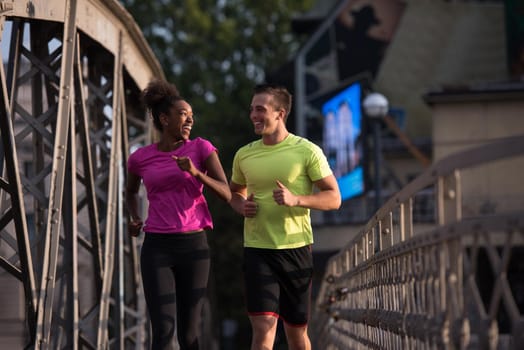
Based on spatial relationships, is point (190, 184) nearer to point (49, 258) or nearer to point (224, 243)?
point (49, 258)

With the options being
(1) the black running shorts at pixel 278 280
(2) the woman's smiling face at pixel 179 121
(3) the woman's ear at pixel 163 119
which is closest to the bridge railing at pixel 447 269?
(1) the black running shorts at pixel 278 280

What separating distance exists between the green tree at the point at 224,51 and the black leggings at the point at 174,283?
121 feet

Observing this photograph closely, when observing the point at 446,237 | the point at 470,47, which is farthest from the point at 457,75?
the point at 446,237

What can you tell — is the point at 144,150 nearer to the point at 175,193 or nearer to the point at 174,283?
the point at 175,193

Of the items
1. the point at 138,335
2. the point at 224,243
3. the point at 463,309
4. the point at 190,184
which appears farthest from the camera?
the point at 224,243

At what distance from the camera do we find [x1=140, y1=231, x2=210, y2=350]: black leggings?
7.42 m

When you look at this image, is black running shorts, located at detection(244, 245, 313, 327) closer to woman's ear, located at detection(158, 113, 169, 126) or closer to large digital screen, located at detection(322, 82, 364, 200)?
woman's ear, located at detection(158, 113, 169, 126)

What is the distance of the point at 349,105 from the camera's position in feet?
121

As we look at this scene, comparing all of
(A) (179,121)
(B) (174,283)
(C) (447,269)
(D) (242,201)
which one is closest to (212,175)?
(D) (242,201)

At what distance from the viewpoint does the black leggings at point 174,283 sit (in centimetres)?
742

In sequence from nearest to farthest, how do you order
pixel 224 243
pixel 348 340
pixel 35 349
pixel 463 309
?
pixel 463 309 < pixel 35 349 < pixel 348 340 < pixel 224 243

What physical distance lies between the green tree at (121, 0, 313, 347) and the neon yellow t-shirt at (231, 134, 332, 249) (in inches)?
1461

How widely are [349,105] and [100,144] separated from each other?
25127 mm

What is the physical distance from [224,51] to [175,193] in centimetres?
4040
